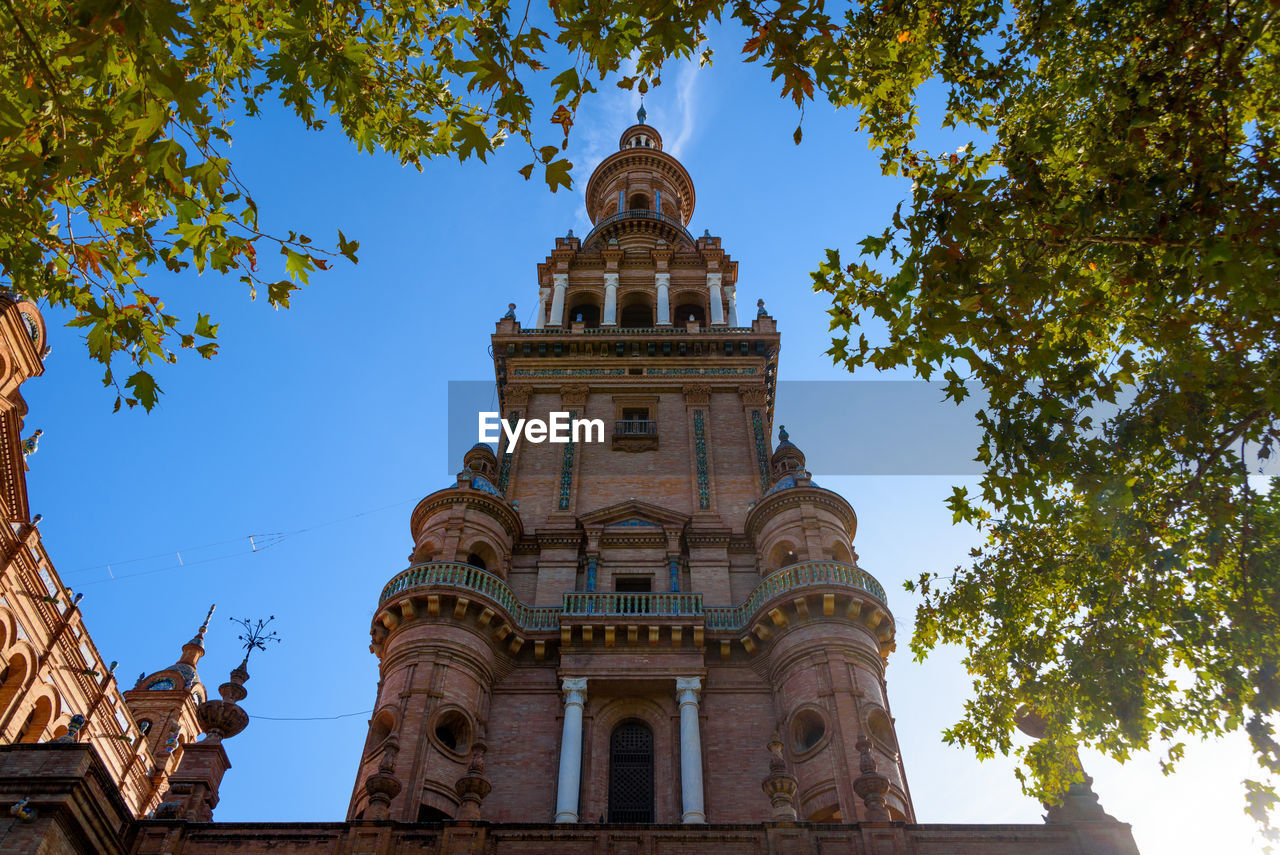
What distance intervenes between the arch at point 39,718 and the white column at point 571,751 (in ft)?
46.7

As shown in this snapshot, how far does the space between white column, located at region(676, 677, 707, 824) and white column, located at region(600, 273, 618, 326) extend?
1611cm

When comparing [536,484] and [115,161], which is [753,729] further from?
[115,161]

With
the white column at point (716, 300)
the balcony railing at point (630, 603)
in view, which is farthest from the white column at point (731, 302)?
the balcony railing at point (630, 603)

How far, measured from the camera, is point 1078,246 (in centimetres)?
1229

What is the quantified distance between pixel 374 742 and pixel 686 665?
7203mm

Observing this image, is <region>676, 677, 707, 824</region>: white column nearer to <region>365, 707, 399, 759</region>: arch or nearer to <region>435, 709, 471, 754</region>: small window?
<region>435, 709, 471, 754</region>: small window

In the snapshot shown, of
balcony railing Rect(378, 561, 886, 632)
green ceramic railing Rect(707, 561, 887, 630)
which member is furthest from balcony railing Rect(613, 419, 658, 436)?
green ceramic railing Rect(707, 561, 887, 630)

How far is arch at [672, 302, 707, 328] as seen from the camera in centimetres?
4016

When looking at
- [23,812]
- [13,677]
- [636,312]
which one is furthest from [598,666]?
[636,312]

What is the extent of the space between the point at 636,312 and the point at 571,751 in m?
21.6

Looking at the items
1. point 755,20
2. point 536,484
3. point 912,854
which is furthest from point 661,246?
point 755,20

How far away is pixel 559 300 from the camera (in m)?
38.8

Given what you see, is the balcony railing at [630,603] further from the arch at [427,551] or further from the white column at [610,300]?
the white column at [610,300]

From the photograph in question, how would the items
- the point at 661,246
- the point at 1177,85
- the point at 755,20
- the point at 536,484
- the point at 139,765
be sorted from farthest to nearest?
the point at 661,246 < the point at 139,765 < the point at 536,484 < the point at 1177,85 < the point at 755,20
